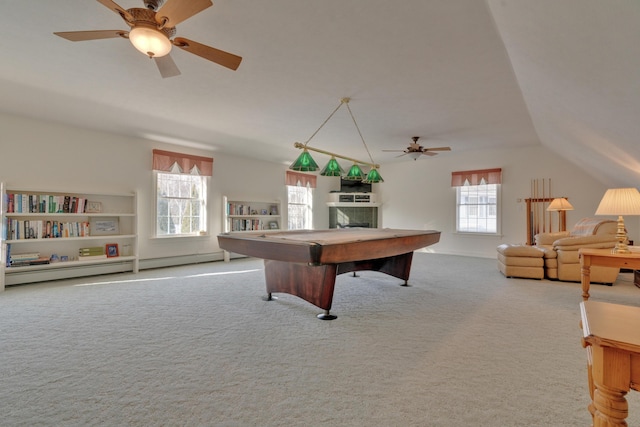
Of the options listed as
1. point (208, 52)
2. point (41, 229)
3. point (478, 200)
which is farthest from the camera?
point (478, 200)

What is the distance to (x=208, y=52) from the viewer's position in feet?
7.04

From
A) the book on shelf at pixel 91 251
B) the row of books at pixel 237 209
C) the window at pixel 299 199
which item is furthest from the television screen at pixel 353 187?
the book on shelf at pixel 91 251

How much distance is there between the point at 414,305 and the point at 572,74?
2386mm

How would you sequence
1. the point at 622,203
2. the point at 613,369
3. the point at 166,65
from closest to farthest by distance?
the point at 613,369 → the point at 166,65 → the point at 622,203

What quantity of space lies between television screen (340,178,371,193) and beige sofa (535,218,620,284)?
15.6 ft

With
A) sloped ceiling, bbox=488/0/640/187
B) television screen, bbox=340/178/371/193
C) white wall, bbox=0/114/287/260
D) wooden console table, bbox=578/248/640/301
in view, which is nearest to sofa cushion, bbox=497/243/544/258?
wooden console table, bbox=578/248/640/301

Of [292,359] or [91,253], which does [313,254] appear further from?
[91,253]

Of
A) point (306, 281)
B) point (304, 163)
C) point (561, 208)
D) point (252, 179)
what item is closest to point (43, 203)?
point (252, 179)

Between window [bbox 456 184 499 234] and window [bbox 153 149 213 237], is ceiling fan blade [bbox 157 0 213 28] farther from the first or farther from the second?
window [bbox 456 184 499 234]

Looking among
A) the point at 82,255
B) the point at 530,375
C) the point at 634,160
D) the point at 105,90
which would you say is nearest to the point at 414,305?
the point at 530,375

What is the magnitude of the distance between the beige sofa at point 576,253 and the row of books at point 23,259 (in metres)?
7.08

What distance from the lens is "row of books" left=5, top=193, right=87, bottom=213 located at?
158 inches

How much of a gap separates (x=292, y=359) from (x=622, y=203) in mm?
3189

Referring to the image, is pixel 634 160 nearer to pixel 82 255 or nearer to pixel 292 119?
pixel 292 119
